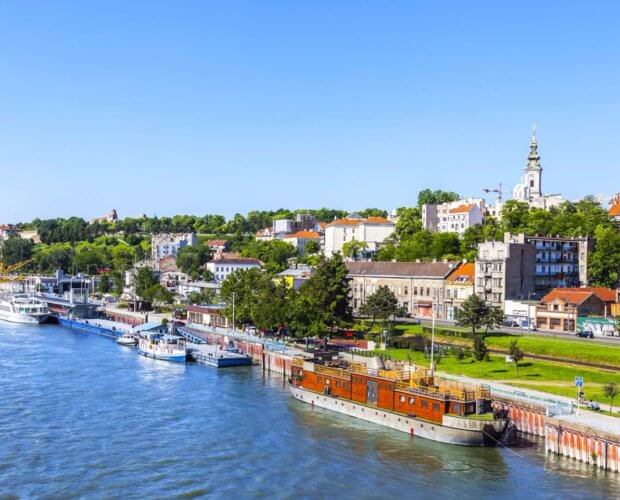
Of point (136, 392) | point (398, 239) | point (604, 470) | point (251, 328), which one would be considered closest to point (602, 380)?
point (604, 470)

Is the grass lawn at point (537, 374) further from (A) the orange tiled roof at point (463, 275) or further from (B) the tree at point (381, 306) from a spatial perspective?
(A) the orange tiled roof at point (463, 275)

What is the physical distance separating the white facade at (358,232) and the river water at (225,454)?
101669 millimetres

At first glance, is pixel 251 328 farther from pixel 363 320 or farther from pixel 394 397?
pixel 394 397

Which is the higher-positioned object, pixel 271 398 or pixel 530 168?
pixel 530 168

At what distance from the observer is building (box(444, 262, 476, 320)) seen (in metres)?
91.6

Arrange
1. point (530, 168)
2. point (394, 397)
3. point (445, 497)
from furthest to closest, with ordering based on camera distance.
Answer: point (530, 168) → point (394, 397) → point (445, 497)

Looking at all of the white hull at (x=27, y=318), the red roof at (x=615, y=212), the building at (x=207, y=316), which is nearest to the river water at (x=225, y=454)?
the building at (x=207, y=316)

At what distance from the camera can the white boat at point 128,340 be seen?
9291 centimetres

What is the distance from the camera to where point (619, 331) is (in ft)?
238

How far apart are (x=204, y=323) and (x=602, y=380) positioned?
6113 centimetres

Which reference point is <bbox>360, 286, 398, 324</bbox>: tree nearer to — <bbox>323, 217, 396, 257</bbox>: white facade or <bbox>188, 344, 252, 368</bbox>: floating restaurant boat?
<bbox>188, 344, 252, 368</bbox>: floating restaurant boat

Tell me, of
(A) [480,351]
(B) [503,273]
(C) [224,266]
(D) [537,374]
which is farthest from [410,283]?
(C) [224,266]

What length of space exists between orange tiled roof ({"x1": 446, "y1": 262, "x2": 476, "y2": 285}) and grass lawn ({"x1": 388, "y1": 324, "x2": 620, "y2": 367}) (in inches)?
663

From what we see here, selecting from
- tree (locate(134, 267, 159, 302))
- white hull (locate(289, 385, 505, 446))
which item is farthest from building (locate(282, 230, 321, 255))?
white hull (locate(289, 385, 505, 446))
